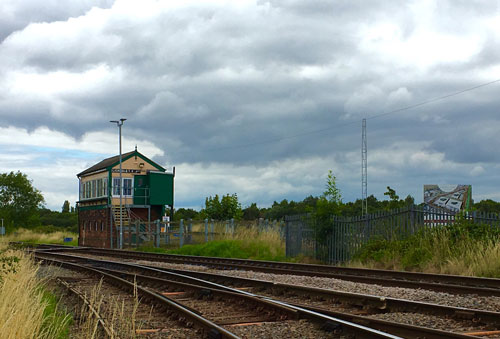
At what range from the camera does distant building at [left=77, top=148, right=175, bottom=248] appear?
4744cm

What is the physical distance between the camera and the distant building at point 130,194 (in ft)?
156

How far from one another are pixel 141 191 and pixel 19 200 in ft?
122

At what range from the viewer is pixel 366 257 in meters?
18.3

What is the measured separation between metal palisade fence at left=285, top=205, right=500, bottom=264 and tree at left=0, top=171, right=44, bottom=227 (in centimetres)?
6350

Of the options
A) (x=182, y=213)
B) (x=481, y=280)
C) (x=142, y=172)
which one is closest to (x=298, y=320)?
(x=481, y=280)

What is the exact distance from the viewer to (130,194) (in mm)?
48438

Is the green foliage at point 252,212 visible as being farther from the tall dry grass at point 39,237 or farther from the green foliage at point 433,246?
the green foliage at point 433,246

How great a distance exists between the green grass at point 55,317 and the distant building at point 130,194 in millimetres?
34461

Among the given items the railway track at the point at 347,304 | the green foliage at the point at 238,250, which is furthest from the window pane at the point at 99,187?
the railway track at the point at 347,304

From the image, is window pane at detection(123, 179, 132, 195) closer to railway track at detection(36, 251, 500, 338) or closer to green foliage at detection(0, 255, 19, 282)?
railway track at detection(36, 251, 500, 338)

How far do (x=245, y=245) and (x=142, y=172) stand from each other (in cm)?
2440

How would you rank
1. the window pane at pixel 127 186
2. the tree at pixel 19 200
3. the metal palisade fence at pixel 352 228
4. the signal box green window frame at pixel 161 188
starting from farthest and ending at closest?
the tree at pixel 19 200 → the signal box green window frame at pixel 161 188 → the window pane at pixel 127 186 → the metal palisade fence at pixel 352 228

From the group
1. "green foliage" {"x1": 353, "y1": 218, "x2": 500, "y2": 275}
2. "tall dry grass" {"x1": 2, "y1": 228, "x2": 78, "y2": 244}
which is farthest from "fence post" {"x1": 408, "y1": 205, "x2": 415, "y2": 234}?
"tall dry grass" {"x1": 2, "y1": 228, "x2": 78, "y2": 244}

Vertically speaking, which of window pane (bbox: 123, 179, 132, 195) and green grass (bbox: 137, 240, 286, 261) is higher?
window pane (bbox: 123, 179, 132, 195)
